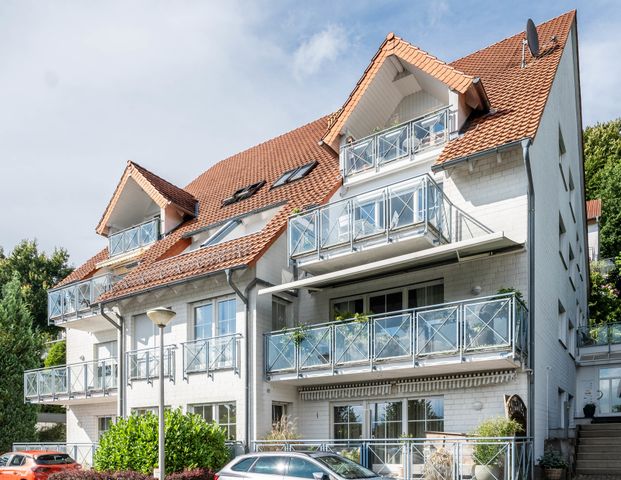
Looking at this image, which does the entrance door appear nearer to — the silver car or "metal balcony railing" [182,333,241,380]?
"metal balcony railing" [182,333,241,380]

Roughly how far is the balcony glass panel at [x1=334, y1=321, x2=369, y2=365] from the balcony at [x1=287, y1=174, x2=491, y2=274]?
1790 millimetres

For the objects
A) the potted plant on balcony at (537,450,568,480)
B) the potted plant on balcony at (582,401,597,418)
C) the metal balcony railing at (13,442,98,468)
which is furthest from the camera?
the potted plant on balcony at (582,401,597,418)

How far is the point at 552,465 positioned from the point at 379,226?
668 cm

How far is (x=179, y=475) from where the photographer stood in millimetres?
15242

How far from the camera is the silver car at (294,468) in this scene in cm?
1246

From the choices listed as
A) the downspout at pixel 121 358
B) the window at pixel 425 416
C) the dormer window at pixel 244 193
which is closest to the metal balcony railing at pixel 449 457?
the window at pixel 425 416

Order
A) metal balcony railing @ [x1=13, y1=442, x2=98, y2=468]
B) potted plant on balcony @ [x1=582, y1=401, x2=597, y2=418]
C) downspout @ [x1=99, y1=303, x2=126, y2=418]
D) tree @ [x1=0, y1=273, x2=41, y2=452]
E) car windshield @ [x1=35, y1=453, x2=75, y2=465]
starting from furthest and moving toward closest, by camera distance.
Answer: tree @ [x1=0, y1=273, x2=41, y2=452] → potted plant on balcony @ [x1=582, y1=401, x2=597, y2=418] → metal balcony railing @ [x1=13, y1=442, x2=98, y2=468] → downspout @ [x1=99, y1=303, x2=126, y2=418] → car windshield @ [x1=35, y1=453, x2=75, y2=465]

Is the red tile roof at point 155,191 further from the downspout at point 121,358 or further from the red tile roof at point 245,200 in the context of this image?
the downspout at point 121,358

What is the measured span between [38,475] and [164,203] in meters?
10.0

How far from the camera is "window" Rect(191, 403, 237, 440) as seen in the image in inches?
727

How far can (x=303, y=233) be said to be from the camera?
58.9ft

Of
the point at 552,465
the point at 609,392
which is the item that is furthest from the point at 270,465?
the point at 609,392

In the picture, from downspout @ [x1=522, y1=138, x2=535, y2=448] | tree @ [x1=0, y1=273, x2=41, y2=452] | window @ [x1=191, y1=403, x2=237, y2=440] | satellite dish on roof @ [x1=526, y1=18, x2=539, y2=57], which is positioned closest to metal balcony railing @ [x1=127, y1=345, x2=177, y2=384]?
window @ [x1=191, y1=403, x2=237, y2=440]

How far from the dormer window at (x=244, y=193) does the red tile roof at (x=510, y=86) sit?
26.2 feet
